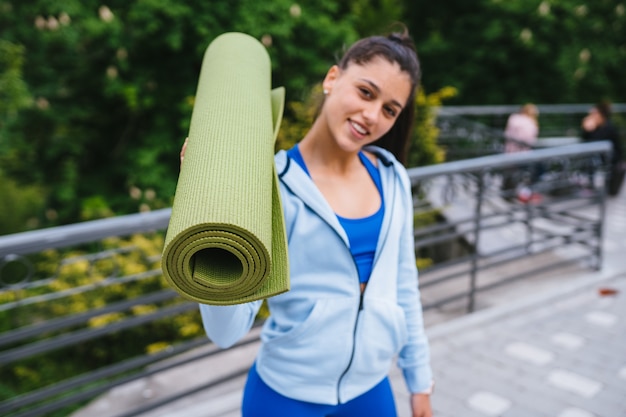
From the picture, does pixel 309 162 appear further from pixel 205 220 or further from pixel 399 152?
pixel 205 220

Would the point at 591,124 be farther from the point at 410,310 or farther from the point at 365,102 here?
the point at 365,102

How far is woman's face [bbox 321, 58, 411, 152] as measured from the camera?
1.39 metres

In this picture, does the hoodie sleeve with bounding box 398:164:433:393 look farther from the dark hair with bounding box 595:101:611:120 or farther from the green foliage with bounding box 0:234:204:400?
the dark hair with bounding box 595:101:611:120

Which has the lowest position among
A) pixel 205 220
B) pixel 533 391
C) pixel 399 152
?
pixel 533 391

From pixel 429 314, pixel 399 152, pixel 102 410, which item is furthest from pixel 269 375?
pixel 429 314

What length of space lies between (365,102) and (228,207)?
74 centimetres

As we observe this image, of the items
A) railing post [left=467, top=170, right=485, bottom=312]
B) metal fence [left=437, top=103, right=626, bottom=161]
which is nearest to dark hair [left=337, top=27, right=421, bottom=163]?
railing post [left=467, top=170, right=485, bottom=312]

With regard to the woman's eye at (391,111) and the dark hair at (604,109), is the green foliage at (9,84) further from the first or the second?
the dark hair at (604,109)

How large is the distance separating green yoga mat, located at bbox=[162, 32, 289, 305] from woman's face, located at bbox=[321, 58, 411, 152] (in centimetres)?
42

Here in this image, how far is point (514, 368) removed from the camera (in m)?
3.50

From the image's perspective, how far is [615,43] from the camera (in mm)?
13359

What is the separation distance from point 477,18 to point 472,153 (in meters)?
6.53

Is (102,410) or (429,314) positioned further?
(429,314)

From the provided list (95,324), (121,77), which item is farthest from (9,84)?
(95,324)
